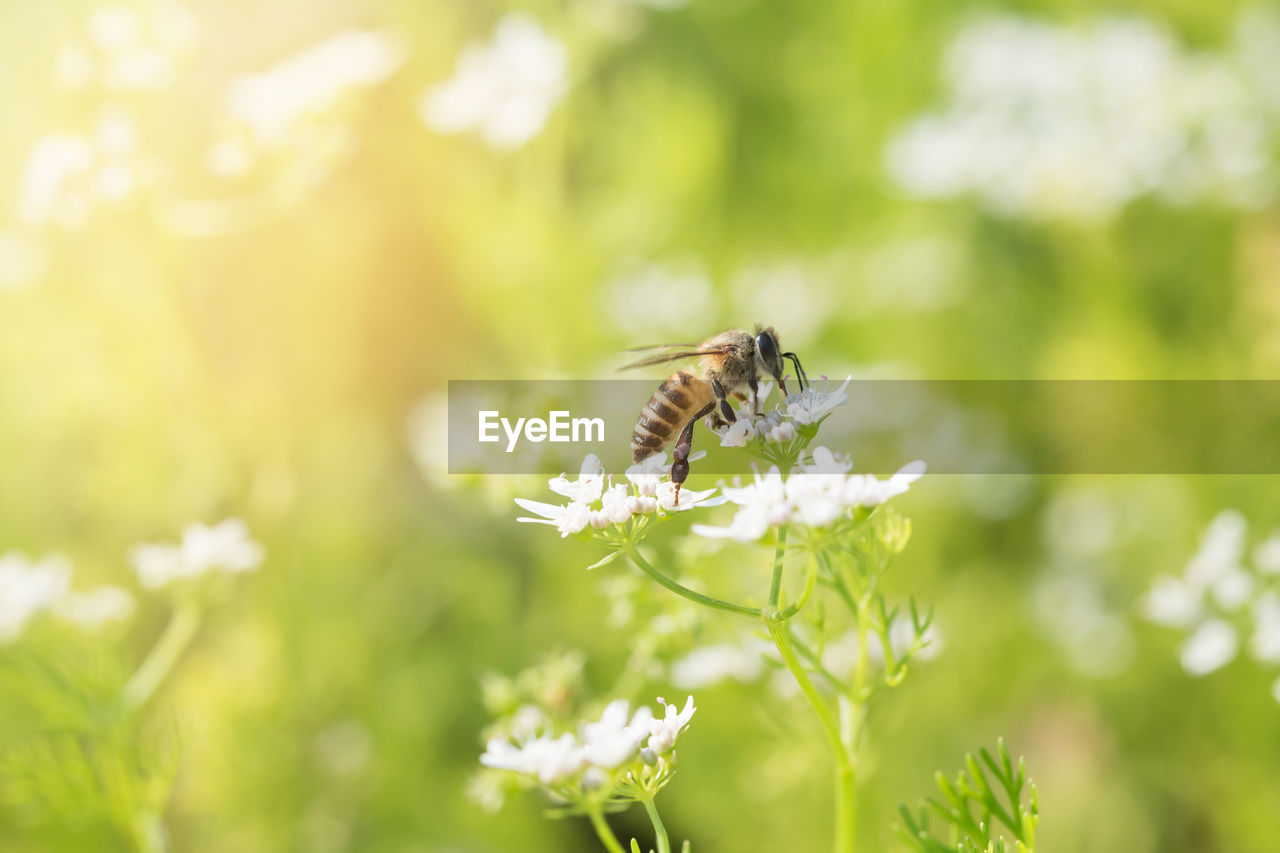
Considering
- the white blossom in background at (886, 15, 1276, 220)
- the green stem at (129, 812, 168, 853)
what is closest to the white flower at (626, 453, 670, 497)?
the green stem at (129, 812, 168, 853)

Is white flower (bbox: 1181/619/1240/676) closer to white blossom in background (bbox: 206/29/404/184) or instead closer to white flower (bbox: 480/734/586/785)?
white flower (bbox: 480/734/586/785)

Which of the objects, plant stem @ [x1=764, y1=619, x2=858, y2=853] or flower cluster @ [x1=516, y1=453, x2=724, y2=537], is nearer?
plant stem @ [x1=764, y1=619, x2=858, y2=853]

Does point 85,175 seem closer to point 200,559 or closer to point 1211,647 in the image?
point 200,559

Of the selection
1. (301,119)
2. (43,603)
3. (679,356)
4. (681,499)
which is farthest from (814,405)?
(301,119)

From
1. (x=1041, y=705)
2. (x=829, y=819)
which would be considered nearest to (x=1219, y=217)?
(x=1041, y=705)

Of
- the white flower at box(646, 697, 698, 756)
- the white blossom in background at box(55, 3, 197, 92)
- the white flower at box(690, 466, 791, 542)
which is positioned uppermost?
the white blossom in background at box(55, 3, 197, 92)

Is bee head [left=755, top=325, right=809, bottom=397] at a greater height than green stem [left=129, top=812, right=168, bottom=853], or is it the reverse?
bee head [left=755, top=325, right=809, bottom=397]

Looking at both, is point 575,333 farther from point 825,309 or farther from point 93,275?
point 93,275

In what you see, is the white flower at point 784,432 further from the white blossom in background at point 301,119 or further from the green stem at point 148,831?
the white blossom in background at point 301,119

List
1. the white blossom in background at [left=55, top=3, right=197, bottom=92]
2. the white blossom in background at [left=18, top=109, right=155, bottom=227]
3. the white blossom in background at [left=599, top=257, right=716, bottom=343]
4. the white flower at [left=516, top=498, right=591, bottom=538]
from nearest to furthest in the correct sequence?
1. the white flower at [left=516, top=498, right=591, bottom=538]
2. the white blossom in background at [left=18, top=109, right=155, bottom=227]
3. the white blossom in background at [left=55, top=3, right=197, bottom=92]
4. the white blossom in background at [left=599, top=257, right=716, bottom=343]
